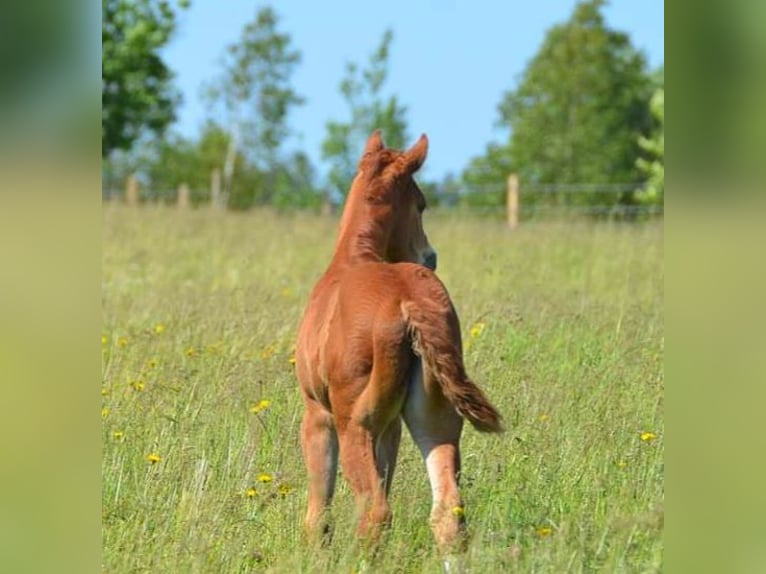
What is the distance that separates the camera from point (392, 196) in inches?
204

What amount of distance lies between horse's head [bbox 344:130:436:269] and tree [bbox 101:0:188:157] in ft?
71.7

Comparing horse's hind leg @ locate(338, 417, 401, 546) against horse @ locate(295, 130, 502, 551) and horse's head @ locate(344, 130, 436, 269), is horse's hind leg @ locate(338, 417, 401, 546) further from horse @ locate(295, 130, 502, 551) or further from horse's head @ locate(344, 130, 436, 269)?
horse's head @ locate(344, 130, 436, 269)

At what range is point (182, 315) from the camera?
8.75 meters

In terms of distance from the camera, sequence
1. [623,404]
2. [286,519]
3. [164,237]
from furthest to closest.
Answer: [164,237] → [623,404] → [286,519]

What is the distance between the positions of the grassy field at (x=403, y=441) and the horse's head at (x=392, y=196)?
100 centimetres

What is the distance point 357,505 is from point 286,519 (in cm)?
68

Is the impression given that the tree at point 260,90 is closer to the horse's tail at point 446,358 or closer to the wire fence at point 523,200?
the wire fence at point 523,200

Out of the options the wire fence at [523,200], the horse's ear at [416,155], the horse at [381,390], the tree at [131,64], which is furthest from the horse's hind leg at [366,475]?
the tree at [131,64]

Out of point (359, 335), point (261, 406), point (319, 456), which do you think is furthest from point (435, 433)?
point (261, 406)
